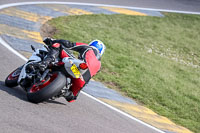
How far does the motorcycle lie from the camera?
18.5 ft

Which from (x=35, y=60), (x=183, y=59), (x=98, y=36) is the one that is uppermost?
(x=35, y=60)

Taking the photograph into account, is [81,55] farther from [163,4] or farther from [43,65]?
[163,4]

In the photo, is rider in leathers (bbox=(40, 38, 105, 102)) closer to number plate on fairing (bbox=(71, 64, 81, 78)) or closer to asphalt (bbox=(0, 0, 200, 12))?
number plate on fairing (bbox=(71, 64, 81, 78))

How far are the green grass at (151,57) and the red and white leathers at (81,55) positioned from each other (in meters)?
3.01

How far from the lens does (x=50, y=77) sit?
5824mm

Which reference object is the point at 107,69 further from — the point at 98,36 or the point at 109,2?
the point at 109,2

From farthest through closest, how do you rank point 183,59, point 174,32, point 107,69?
point 174,32 → point 183,59 → point 107,69

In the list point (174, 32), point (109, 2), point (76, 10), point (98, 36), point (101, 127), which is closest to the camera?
point (101, 127)

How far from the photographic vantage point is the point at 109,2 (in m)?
17.2

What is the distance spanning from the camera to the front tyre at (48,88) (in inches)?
220

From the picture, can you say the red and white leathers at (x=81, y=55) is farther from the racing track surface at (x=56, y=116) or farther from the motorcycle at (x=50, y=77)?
the racing track surface at (x=56, y=116)

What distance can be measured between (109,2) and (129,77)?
25.3 feet

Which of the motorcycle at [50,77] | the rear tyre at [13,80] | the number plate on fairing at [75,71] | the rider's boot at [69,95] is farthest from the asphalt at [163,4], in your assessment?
the number plate on fairing at [75,71]

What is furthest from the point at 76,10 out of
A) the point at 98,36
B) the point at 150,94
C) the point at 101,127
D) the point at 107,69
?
the point at 101,127
